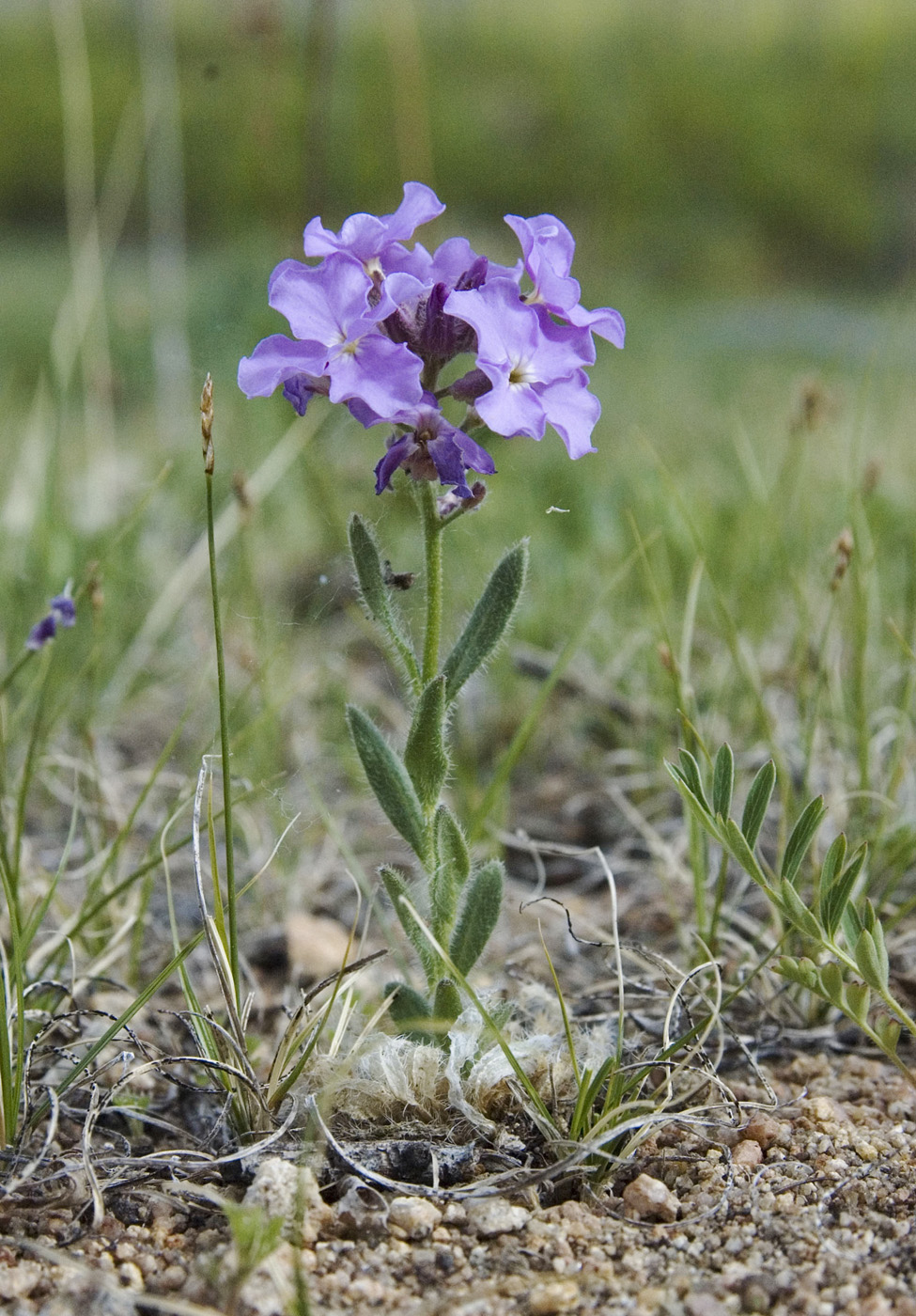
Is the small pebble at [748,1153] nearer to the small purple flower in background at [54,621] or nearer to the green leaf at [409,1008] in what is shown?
the green leaf at [409,1008]

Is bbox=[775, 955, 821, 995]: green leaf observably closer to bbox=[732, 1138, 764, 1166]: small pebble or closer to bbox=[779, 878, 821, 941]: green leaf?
bbox=[779, 878, 821, 941]: green leaf

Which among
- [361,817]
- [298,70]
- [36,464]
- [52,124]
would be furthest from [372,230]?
[52,124]

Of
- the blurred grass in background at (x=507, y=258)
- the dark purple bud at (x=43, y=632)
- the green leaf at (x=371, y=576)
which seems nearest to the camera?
the green leaf at (x=371, y=576)

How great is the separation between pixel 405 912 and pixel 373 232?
0.57m

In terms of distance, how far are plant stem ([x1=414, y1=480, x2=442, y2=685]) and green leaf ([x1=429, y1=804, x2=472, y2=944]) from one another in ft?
0.44

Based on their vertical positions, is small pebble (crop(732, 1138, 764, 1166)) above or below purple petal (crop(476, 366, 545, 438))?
below

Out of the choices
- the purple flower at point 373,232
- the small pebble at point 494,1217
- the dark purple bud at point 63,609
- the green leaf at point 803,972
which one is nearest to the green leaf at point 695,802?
the green leaf at point 803,972

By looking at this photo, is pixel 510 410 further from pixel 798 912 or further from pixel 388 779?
pixel 798 912

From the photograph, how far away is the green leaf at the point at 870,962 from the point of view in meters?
0.95

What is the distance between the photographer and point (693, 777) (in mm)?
1003

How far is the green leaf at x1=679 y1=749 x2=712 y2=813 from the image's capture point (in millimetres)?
988

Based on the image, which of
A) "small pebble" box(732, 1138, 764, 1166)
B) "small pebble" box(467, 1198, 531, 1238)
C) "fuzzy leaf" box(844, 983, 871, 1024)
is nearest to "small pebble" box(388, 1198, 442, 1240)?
"small pebble" box(467, 1198, 531, 1238)

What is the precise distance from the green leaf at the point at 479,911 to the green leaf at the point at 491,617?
156 millimetres

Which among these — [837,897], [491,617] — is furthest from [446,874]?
[837,897]
